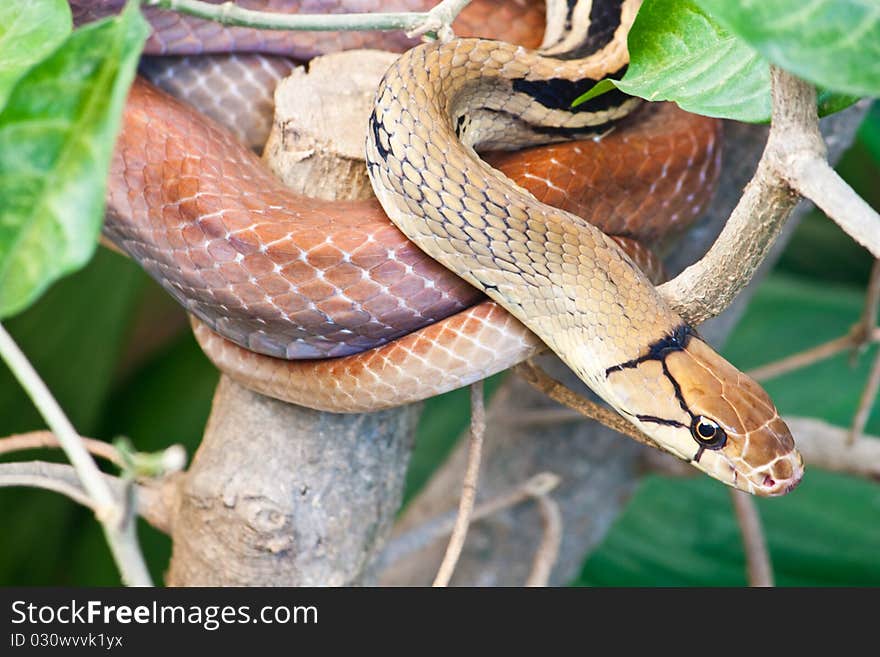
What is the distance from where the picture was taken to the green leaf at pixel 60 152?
59cm

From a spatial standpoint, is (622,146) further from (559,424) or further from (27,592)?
(27,592)

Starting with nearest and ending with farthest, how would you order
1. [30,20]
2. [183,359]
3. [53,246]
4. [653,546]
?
[53,246]
[30,20]
[653,546]
[183,359]

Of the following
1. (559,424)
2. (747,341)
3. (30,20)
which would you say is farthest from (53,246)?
(747,341)

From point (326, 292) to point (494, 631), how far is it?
0.52 metres

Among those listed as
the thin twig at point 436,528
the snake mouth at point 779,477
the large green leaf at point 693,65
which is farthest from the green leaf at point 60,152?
the thin twig at point 436,528

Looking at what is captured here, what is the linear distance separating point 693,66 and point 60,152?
0.63m

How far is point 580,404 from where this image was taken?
116cm

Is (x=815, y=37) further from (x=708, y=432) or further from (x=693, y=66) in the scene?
(x=708, y=432)

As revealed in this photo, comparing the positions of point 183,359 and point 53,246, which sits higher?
point 53,246

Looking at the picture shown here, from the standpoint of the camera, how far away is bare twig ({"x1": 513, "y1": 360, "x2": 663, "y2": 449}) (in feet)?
3.67

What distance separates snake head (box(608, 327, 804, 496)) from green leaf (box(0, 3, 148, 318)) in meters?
0.66

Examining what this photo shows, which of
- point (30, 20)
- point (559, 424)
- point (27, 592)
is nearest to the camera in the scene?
point (30, 20)

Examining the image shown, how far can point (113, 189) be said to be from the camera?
3.66ft

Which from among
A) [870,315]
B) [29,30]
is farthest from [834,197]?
[870,315]
